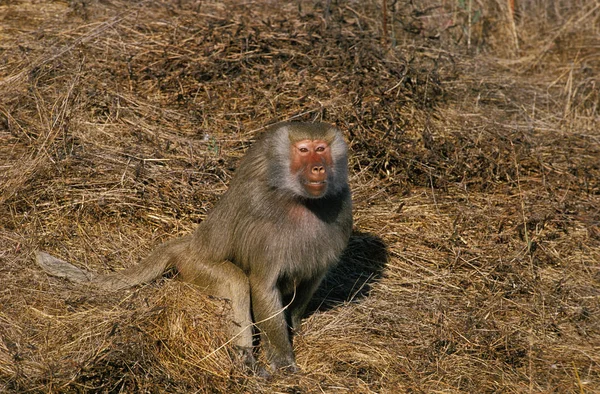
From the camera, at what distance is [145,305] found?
15.2 ft

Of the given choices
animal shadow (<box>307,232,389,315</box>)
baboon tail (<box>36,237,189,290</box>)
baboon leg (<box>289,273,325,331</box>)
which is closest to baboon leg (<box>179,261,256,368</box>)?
baboon tail (<box>36,237,189,290</box>)

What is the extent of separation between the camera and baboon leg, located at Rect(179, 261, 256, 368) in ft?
15.2

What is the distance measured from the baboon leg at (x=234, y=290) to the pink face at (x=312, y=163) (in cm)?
73

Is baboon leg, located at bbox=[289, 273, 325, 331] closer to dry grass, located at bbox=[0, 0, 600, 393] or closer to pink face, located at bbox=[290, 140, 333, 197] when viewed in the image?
dry grass, located at bbox=[0, 0, 600, 393]

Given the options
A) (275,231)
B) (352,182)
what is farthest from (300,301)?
(352,182)

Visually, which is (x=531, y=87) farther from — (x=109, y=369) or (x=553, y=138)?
(x=109, y=369)

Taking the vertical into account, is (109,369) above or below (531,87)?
below

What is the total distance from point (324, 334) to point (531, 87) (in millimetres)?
4606

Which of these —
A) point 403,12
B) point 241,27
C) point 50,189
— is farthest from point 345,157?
point 403,12

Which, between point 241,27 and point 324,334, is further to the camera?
point 241,27

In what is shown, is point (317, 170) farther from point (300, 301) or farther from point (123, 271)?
point (123, 271)

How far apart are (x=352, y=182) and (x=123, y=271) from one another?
2208mm

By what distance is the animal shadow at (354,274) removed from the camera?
540 cm

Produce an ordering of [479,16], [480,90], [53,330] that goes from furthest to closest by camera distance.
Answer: [479,16] → [480,90] → [53,330]
